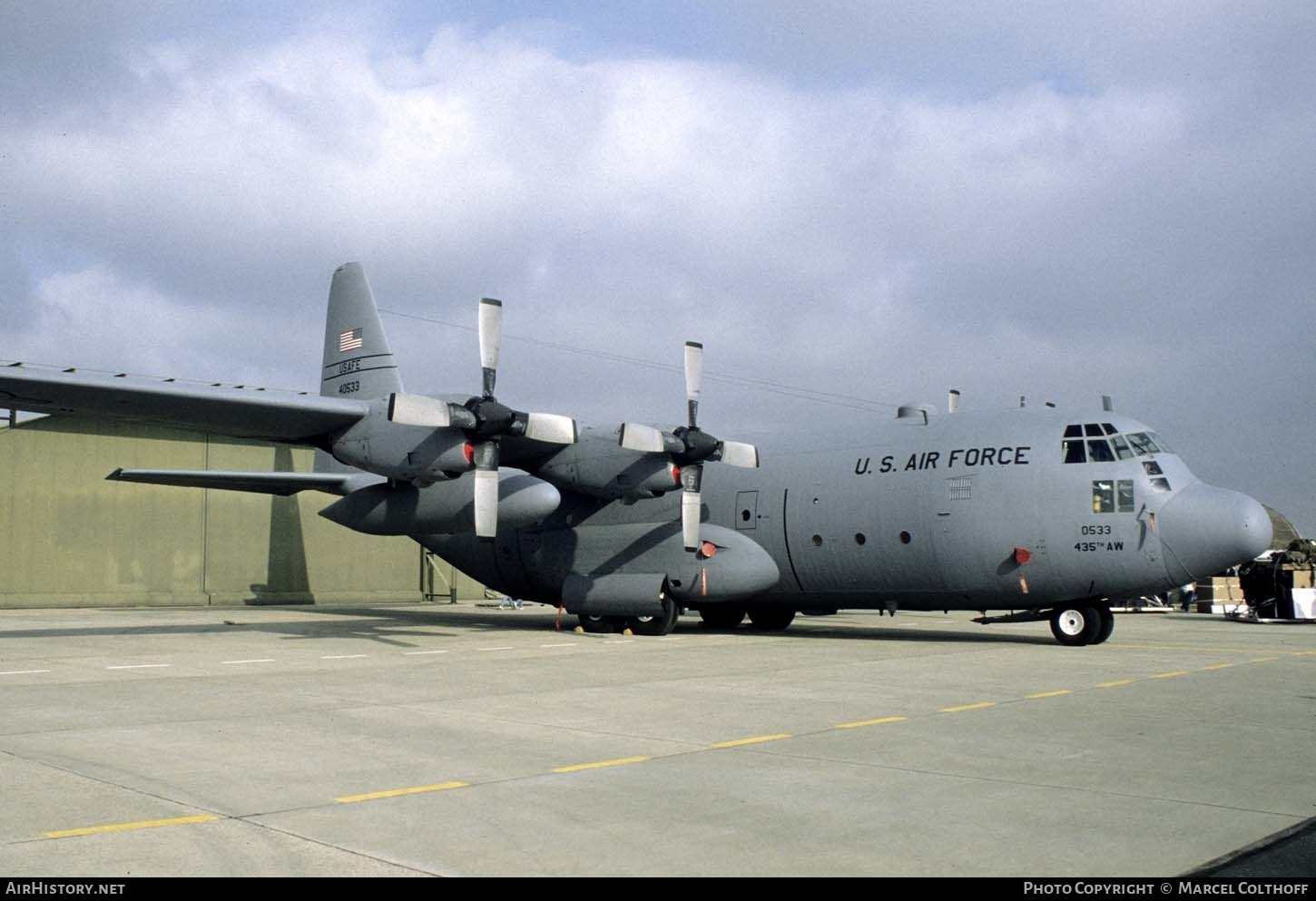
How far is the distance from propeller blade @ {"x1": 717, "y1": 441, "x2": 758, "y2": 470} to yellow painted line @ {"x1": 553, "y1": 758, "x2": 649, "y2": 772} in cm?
1338

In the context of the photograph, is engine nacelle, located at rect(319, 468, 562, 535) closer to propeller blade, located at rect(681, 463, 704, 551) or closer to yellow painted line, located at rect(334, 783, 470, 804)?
propeller blade, located at rect(681, 463, 704, 551)

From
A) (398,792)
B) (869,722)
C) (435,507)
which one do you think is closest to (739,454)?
(435,507)

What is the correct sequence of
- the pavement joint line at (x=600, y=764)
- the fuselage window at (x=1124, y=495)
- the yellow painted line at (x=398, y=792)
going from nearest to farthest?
the yellow painted line at (x=398, y=792)
the pavement joint line at (x=600, y=764)
the fuselage window at (x=1124, y=495)

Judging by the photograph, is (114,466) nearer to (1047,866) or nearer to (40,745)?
(40,745)

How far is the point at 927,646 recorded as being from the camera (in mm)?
18453

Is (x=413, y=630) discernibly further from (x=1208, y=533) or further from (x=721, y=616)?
(x=1208, y=533)

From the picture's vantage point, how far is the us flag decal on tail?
22812mm

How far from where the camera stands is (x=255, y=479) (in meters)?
23.5

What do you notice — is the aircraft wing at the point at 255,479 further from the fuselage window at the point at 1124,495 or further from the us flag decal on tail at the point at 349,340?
the fuselage window at the point at 1124,495

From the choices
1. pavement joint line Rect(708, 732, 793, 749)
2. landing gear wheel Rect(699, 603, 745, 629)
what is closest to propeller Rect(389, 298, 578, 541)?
landing gear wheel Rect(699, 603, 745, 629)

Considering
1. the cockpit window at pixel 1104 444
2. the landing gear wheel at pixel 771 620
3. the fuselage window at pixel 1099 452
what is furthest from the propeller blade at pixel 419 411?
the fuselage window at pixel 1099 452

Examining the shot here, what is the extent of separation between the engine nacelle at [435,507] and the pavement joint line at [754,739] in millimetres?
11043

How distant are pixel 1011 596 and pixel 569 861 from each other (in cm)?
1473

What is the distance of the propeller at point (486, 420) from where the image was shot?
17.6 meters
